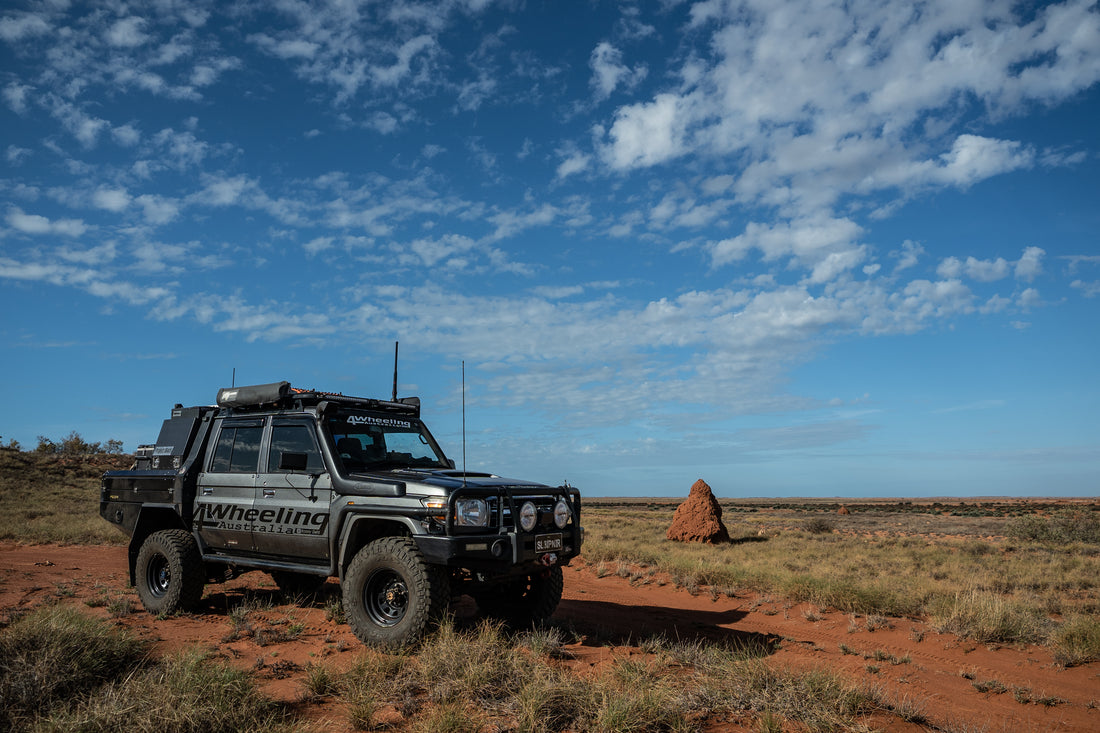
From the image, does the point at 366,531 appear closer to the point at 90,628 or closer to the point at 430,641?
the point at 430,641

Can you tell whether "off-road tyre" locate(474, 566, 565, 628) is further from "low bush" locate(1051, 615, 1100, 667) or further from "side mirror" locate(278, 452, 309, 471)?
"low bush" locate(1051, 615, 1100, 667)

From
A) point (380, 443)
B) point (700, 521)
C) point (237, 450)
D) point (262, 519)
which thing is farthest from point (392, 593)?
point (700, 521)

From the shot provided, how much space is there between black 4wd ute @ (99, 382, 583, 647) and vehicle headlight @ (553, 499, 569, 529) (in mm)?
15

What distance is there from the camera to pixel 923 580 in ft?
45.6

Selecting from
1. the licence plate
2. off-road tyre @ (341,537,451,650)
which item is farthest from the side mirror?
the licence plate

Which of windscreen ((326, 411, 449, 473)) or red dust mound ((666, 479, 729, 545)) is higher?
windscreen ((326, 411, 449, 473))

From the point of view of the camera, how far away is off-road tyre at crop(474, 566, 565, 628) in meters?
7.45

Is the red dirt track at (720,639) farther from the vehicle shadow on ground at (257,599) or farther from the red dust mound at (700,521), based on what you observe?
the red dust mound at (700,521)

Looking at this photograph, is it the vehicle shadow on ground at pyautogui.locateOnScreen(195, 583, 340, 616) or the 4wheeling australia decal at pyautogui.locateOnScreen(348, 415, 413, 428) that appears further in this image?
the vehicle shadow on ground at pyautogui.locateOnScreen(195, 583, 340, 616)

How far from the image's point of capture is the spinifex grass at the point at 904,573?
9.66m

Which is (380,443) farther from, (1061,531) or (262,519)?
(1061,531)

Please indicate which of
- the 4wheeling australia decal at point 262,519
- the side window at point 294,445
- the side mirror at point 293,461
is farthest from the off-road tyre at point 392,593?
the side window at point 294,445

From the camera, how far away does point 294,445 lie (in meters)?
7.45

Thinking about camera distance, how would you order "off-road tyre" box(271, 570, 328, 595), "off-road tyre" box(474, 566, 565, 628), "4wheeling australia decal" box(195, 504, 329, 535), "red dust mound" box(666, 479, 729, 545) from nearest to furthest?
"4wheeling australia decal" box(195, 504, 329, 535) < "off-road tyre" box(474, 566, 565, 628) < "off-road tyre" box(271, 570, 328, 595) < "red dust mound" box(666, 479, 729, 545)
